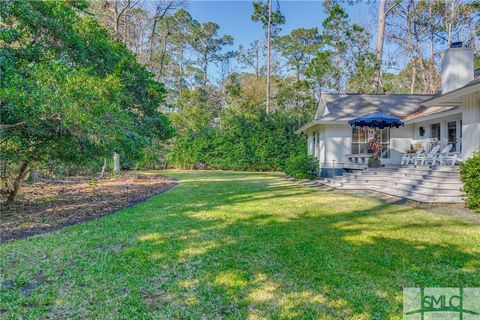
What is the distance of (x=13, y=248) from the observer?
528 cm

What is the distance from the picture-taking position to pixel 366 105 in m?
18.1

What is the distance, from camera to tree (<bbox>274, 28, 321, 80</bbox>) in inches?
1268

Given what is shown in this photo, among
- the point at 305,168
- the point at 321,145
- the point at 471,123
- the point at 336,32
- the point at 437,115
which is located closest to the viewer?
the point at 471,123

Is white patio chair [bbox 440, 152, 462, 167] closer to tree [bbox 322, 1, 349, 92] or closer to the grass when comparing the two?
the grass

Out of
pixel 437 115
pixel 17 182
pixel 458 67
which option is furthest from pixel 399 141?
pixel 17 182

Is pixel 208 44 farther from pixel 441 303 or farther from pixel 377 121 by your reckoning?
pixel 441 303

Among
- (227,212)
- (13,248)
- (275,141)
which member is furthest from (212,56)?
(13,248)

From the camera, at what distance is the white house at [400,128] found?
12234mm

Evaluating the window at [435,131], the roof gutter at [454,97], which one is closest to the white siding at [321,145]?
the window at [435,131]

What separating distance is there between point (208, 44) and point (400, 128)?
1079 inches

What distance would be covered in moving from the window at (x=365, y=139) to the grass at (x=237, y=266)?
9519 mm

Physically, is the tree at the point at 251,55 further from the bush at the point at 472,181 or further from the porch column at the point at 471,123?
the bush at the point at 472,181

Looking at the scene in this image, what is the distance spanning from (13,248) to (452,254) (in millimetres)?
6830

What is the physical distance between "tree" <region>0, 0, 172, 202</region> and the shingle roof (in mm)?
10827
